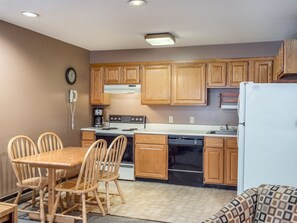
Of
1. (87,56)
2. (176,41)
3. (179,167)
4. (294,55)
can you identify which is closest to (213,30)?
(176,41)

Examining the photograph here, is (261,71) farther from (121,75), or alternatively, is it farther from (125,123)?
(125,123)

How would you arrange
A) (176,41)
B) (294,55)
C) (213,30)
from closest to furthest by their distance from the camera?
(294,55), (213,30), (176,41)

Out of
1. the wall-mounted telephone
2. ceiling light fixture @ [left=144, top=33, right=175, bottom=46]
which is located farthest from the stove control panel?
ceiling light fixture @ [left=144, top=33, right=175, bottom=46]

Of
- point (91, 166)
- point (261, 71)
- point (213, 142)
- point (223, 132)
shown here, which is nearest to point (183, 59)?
point (261, 71)

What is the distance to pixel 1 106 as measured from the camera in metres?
3.64

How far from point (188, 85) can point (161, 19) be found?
1.72 metres

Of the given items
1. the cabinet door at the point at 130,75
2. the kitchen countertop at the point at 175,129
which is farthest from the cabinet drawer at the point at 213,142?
the cabinet door at the point at 130,75

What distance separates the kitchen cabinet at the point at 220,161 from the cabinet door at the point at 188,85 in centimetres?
76

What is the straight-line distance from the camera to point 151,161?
4.88 meters

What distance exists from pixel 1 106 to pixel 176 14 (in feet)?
7.82

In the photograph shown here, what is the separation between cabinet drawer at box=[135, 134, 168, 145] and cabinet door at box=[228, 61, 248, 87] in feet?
4.56

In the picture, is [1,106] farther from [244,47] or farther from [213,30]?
[244,47]

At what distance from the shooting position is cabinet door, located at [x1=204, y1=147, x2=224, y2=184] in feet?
14.9

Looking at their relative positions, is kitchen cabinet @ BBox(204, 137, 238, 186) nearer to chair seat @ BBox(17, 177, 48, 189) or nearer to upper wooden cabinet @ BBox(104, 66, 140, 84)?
upper wooden cabinet @ BBox(104, 66, 140, 84)
